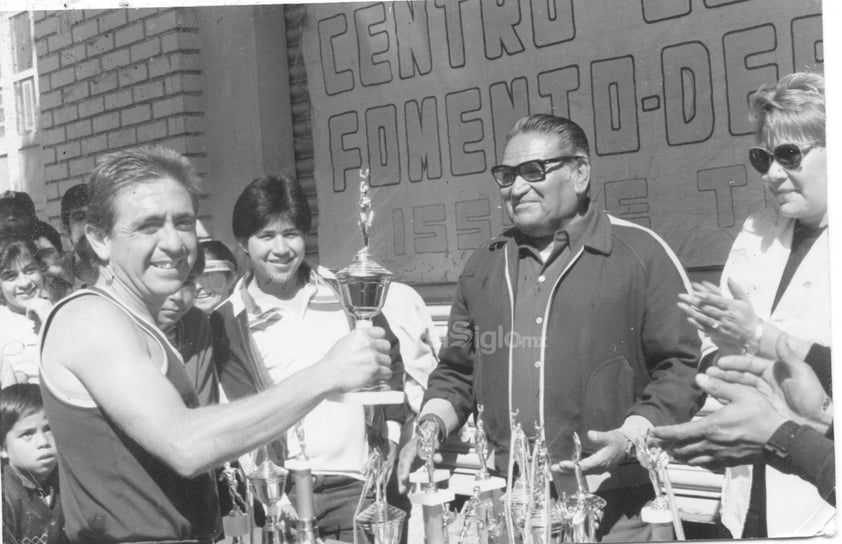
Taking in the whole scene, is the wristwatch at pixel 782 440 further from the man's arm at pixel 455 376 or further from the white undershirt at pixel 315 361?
the white undershirt at pixel 315 361

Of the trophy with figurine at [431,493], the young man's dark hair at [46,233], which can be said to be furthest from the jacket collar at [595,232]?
the young man's dark hair at [46,233]

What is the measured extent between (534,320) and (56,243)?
179 centimetres

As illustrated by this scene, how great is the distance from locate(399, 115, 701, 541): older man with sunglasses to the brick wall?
1.20 meters

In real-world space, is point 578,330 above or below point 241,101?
below

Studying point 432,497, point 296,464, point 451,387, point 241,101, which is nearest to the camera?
point 432,497

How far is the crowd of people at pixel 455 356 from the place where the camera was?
320 centimetres

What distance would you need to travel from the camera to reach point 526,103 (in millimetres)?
3434

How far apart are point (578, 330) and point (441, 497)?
0.73 m

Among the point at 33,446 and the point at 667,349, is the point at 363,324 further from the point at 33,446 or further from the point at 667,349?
the point at 33,446

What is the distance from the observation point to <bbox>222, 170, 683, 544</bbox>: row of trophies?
3.13 meters

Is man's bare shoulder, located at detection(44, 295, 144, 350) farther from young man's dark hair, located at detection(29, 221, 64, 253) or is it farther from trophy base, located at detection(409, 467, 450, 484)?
trophy base, located at detection(409, 467, 450, 484)

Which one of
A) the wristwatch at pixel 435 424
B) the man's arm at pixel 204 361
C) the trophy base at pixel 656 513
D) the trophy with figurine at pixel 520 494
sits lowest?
the trophy base at pixel 656 513

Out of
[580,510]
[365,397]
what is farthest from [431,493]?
[580,510]

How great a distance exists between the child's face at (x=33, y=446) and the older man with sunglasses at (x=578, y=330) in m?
1.37
